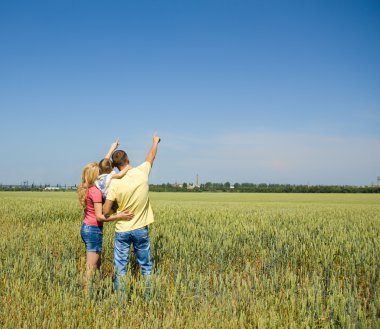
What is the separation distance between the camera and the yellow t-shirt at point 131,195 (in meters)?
4.59

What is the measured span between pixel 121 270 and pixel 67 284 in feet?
2.75

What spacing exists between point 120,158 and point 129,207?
71 cm

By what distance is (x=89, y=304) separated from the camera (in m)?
3.97

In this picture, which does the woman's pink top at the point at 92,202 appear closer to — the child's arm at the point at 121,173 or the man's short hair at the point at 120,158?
the child's arm at the point at 121,173

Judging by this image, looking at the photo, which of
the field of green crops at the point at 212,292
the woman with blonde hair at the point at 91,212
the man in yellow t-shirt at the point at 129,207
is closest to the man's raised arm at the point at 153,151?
the man in yellow t-shirt at the point at 129,207

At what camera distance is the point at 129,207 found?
15.2 ft

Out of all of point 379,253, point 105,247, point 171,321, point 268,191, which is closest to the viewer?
point 171,321

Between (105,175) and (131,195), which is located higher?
(105,175)

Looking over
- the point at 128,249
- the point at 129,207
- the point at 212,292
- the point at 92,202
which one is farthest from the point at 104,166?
the point at 212,292

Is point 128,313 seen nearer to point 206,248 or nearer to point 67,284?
point 67,284

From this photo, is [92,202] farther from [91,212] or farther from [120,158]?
[120,158]

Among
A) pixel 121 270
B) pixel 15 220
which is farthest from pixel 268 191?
pixel 121 270

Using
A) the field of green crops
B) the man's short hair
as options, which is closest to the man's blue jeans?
the field of green crops

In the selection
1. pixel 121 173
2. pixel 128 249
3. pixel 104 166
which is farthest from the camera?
pixel 104 166
